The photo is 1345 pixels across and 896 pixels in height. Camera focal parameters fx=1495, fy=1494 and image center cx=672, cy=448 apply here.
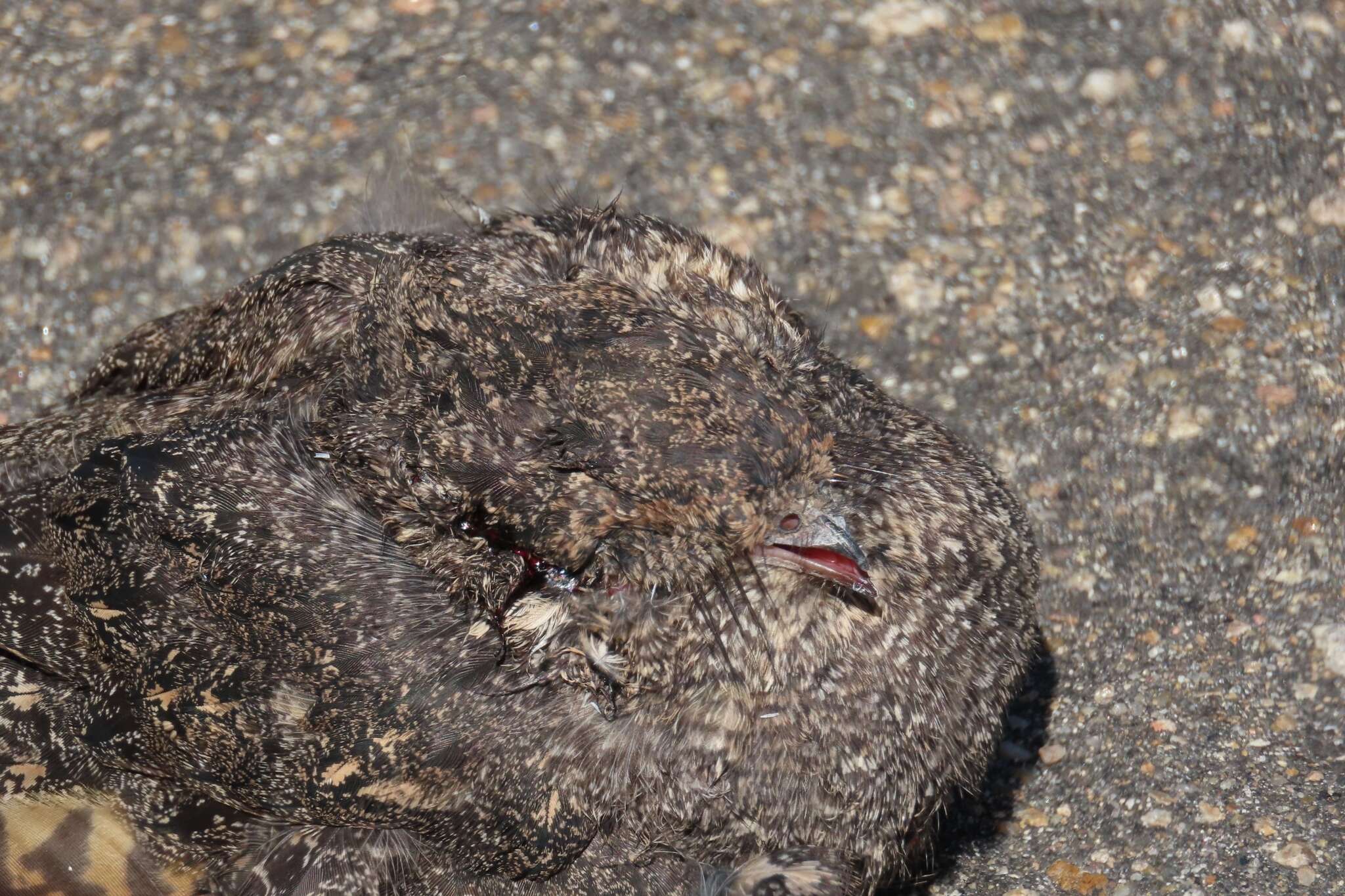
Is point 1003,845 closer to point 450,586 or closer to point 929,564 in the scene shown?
point 929,564

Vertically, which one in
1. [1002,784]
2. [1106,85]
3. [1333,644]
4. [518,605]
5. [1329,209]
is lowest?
[1002,784]

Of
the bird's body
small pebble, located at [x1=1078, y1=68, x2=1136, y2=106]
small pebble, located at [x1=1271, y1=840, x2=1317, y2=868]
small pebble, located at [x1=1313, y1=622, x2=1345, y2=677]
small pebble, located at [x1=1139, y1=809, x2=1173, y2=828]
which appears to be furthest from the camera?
small pebble, located at [x1=1078, y1=68, x2=1136, y2=106]

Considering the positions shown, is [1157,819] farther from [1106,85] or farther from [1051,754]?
[1106,85]

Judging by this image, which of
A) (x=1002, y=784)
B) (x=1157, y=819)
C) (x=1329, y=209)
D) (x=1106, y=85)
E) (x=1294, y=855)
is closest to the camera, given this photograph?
(x=1294, y=855)

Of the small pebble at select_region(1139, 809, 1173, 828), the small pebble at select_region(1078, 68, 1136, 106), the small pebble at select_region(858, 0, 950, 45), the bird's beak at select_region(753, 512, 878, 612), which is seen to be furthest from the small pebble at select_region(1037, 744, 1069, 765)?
the small pebble at select_region(858, 0, 950, 45)

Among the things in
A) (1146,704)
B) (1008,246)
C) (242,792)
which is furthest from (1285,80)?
(242,792)

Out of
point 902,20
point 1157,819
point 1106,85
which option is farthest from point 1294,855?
point 902,20

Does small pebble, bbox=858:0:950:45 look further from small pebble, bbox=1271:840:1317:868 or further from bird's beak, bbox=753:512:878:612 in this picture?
small pebble, bbox=1271:840:1317:868

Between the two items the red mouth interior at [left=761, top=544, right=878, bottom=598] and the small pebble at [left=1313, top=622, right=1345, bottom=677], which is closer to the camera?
the red mouth interior at [left=761, top=544, right=878, bottom=598]

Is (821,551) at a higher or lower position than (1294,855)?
higher
